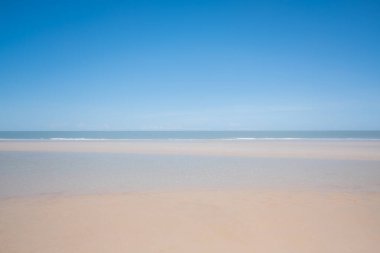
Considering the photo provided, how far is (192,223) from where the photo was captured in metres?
5.55

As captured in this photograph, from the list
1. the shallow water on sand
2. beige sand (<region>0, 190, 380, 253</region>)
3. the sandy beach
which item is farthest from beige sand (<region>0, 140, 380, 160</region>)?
beige sand (<region>0, 190, 380, 253</region>)

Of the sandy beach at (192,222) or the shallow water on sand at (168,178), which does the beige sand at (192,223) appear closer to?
the sandy beach at (192,222)

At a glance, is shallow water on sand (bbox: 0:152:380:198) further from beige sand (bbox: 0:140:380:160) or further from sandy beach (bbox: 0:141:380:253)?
beige sand (bbox: 0:140:380:160)

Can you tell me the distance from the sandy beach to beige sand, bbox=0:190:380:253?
18 mm

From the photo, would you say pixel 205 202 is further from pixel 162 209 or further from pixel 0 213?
pixel 0 213

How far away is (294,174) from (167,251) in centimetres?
841

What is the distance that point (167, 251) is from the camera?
4.49 metres

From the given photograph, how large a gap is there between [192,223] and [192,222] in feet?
0.17

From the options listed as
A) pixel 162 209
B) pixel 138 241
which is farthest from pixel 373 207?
pixel 138 241

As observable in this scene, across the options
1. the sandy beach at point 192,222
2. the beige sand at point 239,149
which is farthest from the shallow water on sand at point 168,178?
the beige sand at point 239,149

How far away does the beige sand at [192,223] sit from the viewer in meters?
4.64

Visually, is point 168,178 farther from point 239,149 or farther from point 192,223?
point 239,149

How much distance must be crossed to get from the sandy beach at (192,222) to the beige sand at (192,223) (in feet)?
0.06

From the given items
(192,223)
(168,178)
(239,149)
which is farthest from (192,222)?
(239,149)
